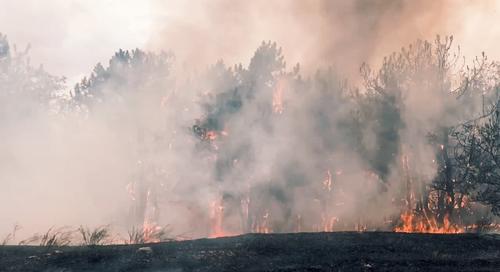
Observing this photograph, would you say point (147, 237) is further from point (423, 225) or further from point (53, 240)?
point (423, 225)

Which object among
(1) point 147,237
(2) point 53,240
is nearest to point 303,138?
(1) point 147,237

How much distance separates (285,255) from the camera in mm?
6711

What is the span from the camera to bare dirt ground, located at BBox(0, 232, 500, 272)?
6.11m

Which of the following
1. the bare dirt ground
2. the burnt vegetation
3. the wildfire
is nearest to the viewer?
the bare dirt ground

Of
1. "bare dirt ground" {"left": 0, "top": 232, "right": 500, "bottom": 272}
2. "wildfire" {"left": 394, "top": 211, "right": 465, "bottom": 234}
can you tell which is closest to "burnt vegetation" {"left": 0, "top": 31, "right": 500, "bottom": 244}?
"wildfire" {"left": 394, "top": 211, "right": 465, "bottom": 234}

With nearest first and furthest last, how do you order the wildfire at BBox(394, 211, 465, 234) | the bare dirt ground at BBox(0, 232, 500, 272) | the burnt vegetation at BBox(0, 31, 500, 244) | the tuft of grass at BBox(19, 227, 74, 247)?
the bare dirt ground at BBox(0, 232, 500, 272) → the tuft of grass at BBox(19, 227, 74, 247) → the wildfire at BBox(394, 211, 465, 234) → the burnt vegetation at BBox(0, 31, 500, 244)

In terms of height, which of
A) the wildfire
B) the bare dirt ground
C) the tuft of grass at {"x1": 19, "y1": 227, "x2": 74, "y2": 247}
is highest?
the wildfire

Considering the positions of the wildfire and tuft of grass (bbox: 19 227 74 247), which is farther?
the wildfire

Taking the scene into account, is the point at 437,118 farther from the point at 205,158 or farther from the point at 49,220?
the point at 49,220

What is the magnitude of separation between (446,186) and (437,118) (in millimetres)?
2776

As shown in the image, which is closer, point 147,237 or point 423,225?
point 147,237

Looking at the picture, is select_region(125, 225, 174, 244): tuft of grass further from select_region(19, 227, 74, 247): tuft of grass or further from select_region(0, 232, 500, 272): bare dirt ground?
select_region(0, 232, 500, 272): bare dirt ground

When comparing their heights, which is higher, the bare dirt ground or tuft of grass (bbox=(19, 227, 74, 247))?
tuft of grass (bbox=(19, 227, 74, 247))

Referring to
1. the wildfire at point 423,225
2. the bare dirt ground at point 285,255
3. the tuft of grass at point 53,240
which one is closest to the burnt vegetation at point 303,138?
the wildfire at point 423,225
